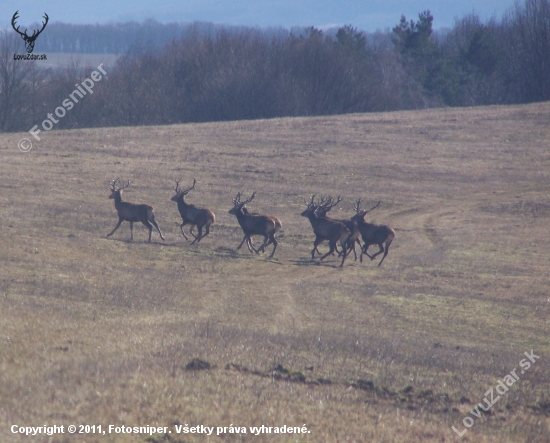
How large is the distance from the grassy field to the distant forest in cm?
3372

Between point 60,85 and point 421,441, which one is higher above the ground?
point 60,85

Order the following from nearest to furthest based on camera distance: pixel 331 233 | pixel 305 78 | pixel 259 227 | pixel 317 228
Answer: pixel 331 233
pixel 259 227
pixel 317 228
pixel 305 78

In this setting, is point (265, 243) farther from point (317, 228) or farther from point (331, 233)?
point (331, 233)

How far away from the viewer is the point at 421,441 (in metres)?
8.18

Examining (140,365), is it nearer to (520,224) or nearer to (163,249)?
(163,249)

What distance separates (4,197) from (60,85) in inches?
1717

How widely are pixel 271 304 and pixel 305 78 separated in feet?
203

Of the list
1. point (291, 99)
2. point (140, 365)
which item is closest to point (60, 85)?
point (291, 99)

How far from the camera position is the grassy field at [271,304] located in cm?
841

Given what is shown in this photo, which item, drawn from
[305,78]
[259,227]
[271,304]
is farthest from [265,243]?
[305,78]

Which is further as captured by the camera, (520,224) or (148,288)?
(520,224)

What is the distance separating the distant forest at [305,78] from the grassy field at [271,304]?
3372cm

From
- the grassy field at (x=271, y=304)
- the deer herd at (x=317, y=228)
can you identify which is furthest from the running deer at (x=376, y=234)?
the grassy field at (x=271, y=304)

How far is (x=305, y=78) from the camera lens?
75.0 m
